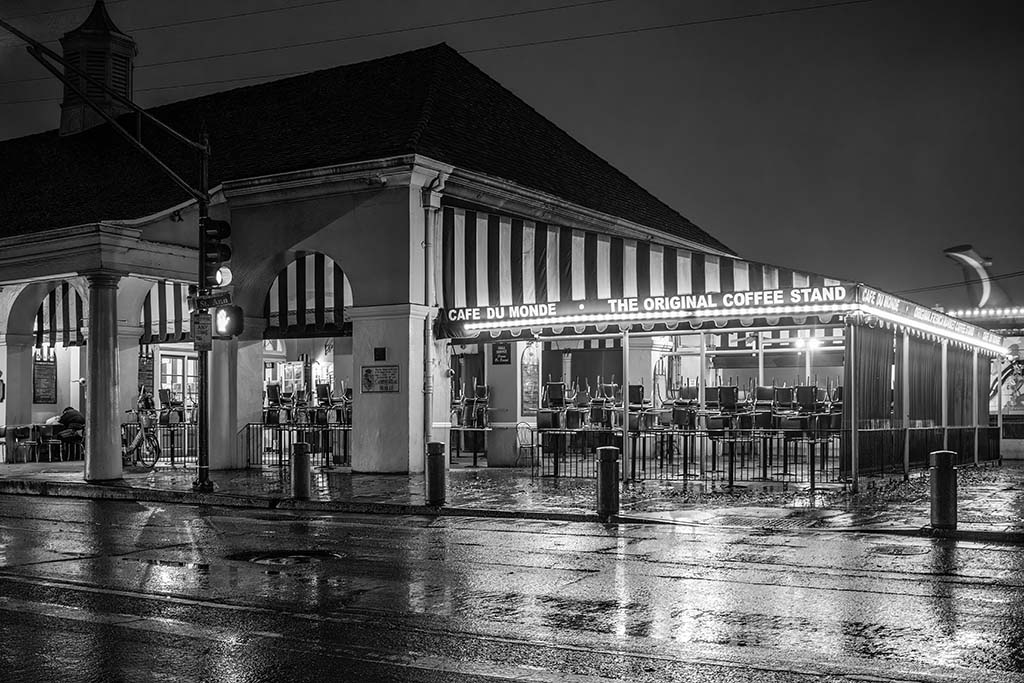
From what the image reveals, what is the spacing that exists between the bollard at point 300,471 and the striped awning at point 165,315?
1035 centimetres

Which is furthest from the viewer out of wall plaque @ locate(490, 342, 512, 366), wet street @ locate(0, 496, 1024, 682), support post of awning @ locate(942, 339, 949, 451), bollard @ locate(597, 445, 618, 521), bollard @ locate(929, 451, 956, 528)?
wall plaque @ locate(490, 342, 512, 366)

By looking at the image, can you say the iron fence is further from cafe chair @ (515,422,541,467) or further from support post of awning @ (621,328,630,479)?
cafe chair @ (515,422,541,467)

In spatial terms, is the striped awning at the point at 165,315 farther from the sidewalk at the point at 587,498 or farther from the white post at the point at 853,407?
the white post at the point at 853,407

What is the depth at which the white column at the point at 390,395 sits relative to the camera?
21234 millimetres

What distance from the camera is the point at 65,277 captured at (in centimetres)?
2323

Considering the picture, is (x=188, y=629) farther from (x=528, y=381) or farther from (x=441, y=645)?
(x=528, y=381)

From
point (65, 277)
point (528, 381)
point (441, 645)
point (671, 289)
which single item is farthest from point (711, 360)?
point (441, 645)

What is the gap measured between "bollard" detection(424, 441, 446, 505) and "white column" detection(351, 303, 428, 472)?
17.7ft

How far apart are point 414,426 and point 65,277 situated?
8577 mm

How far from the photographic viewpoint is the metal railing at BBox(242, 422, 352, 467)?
23391 mm

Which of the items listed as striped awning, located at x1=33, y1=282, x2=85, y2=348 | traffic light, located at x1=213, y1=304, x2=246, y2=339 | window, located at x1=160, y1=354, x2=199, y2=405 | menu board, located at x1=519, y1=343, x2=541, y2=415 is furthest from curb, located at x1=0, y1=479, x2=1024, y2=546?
window, located at x1=160, y1=354, x2=199, y2=405

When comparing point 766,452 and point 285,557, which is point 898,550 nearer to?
point 285,557

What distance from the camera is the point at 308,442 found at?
23453 millimetres

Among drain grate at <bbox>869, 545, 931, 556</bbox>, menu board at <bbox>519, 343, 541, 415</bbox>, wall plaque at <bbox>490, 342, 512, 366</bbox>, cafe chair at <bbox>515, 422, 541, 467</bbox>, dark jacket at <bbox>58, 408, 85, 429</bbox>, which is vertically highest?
wall plaque at <bbox>490, 342, 512, 366</bbox>
